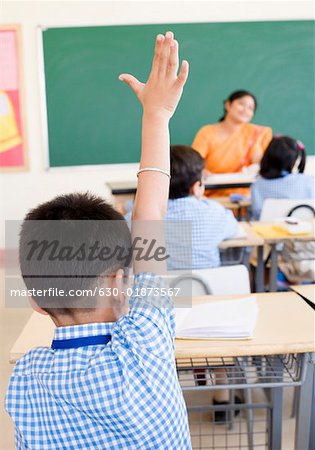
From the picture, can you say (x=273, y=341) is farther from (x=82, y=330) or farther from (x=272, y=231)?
(x=272, y=231)

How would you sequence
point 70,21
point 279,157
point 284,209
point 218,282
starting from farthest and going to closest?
1. point 70,21
2. point 279,157
3. point 284,209
4. point 218,282

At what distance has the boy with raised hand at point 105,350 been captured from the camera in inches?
41.1

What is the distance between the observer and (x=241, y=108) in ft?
17.8

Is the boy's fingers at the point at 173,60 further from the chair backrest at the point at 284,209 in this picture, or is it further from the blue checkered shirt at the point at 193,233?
the chair backrest at the point at 284,209

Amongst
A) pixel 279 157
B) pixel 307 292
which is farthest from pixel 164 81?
pixel 279 157

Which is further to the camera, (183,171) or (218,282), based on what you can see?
(183,171)

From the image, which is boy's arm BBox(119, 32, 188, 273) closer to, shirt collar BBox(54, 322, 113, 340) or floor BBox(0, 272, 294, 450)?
shirt collar BBox(54, 322, 113, 340)

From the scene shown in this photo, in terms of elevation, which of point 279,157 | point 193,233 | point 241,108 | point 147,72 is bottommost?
point 193,233

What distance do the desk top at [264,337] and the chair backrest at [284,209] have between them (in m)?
1.84

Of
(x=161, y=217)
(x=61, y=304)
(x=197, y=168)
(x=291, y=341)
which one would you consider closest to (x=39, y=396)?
(x=61, y=304)

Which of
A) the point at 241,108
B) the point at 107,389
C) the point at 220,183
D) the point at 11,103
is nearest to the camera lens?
the point at 107,389

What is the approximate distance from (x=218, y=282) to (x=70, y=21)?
4452 millimetres

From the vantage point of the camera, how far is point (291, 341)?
165 cm

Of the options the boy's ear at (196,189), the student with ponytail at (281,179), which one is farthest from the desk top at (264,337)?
the student with ponytail at (281,179)
